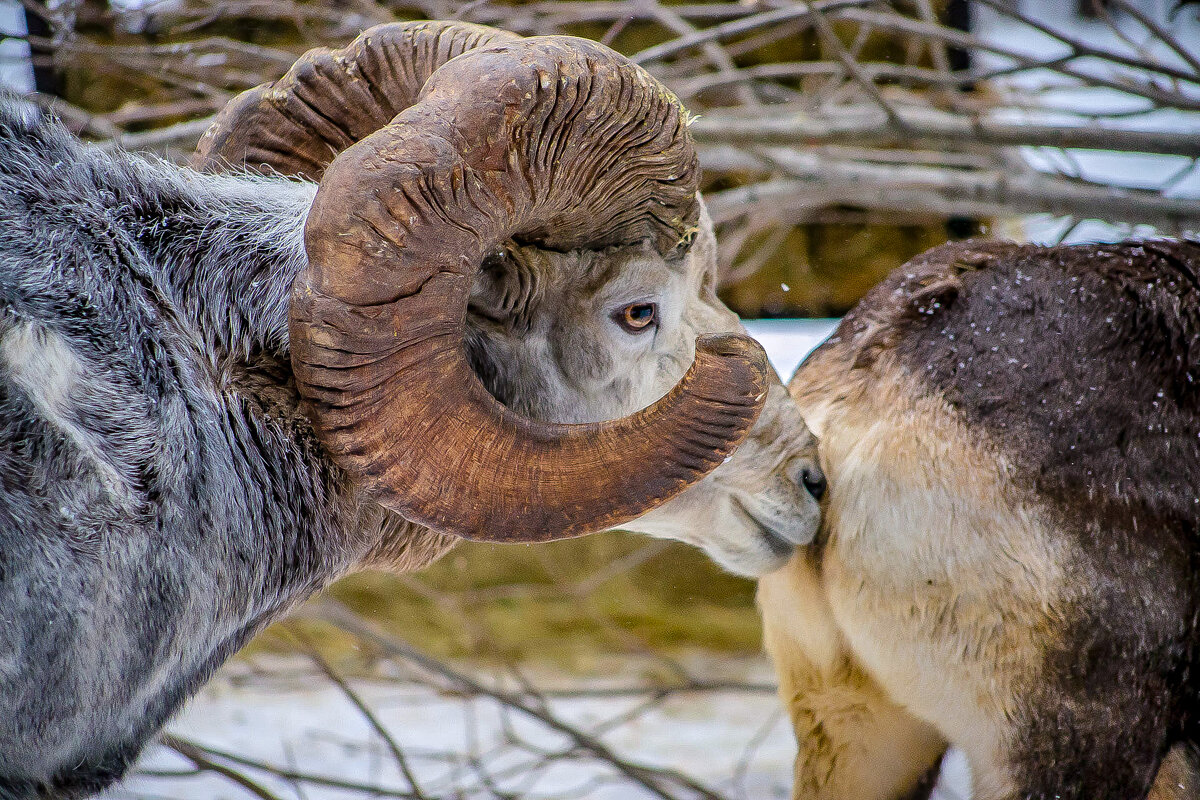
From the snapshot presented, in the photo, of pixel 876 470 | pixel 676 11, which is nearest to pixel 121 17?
pixel 676 11

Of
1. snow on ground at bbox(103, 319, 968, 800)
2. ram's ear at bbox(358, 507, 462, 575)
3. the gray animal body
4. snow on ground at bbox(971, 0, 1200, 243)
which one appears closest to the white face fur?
ram's ear at bbox(358, 507, 462, 575)

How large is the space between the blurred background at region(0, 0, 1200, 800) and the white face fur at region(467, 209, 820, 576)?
1103 mm

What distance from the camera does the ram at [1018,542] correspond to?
270 cm

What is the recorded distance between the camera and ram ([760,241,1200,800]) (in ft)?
8.86

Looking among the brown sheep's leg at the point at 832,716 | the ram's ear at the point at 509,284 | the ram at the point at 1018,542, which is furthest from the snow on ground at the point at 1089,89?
the ram's ear at the point at 509,284

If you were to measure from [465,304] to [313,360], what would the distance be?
334 millimetres

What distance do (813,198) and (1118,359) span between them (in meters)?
2.87

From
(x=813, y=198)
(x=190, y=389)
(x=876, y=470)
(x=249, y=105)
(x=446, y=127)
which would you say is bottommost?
(x=813, y=198)

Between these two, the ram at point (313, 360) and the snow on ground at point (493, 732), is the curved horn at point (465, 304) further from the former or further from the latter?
the snow on ground at point (493, 732)

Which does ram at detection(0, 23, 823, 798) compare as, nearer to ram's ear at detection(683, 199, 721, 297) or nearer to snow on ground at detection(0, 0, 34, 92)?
ram's ear at detection(683, 199, 721, 297)

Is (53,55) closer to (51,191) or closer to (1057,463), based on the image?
(51,191)

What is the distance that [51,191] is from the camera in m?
2.29

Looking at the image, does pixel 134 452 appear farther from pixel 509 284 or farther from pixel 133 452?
pixel 509 284

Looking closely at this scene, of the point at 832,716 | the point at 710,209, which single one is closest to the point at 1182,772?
the point at 832,716
